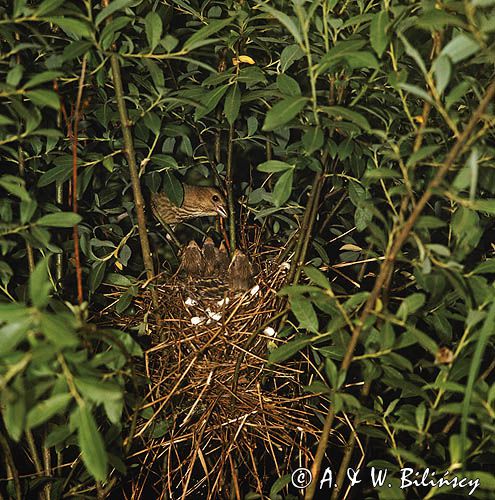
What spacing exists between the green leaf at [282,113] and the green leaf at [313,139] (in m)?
0.07

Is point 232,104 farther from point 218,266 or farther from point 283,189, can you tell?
point 218,266

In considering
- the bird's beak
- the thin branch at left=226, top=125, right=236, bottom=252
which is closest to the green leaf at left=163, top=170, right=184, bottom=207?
the thin branch at left=226, top=125, right=236, bottom=252

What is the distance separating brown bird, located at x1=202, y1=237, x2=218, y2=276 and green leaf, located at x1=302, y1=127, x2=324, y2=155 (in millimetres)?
456

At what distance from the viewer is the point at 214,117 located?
4.45 feet

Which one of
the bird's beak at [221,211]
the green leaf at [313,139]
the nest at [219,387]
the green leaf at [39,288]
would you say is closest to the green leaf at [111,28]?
the green leaf at [313,139]

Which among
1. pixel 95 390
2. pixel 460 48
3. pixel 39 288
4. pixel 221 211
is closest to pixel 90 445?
pixel 95 390

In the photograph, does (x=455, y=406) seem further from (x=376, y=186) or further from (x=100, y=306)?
(x=100, y=306)

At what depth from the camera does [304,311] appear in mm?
965

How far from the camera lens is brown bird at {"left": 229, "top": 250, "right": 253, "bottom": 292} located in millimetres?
1323

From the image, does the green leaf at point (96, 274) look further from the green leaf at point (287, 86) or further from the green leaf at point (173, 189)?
the green leaf at point (287, 86)

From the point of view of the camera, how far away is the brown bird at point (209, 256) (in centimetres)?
136

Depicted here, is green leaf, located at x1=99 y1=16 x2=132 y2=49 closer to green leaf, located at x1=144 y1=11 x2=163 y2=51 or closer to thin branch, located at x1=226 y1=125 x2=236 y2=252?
green leaf, located at x1=144 y1=11 x2=163 y2=51

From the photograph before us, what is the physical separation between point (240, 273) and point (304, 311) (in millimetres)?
373

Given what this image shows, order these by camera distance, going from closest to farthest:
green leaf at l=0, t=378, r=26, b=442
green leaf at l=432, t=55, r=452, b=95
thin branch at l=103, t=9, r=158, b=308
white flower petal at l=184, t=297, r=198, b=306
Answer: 1. green leaf at l=0, t=378, r=26, b=442
2. green leaf at l=432, t=55, r=452, b=95
3. thin branch at l=103, t=9, r=158, b=308
4. white flower petal at l=184, t=297, r=198, b=306
